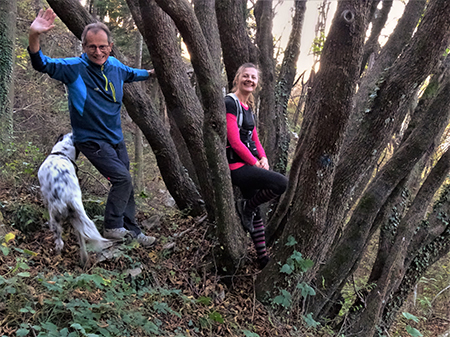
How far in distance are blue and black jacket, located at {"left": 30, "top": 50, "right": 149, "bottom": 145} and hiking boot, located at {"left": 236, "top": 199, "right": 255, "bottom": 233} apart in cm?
152

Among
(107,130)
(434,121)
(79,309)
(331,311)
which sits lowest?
(331,311)

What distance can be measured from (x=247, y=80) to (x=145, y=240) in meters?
2.15

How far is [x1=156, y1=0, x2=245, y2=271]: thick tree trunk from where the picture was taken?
2703mm

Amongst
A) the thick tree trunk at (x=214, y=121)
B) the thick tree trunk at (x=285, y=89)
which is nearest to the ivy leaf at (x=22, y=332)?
the thick tree trunk at (x=214, y=121)

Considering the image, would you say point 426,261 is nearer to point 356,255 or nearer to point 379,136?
point 356,255

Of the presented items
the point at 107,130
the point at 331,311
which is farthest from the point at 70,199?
the point at 331,311

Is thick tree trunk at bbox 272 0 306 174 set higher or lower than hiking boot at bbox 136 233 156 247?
higher

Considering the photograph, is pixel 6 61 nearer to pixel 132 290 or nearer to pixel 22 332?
pixel 132 290

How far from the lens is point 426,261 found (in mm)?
5383

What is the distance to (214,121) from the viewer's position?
292cm

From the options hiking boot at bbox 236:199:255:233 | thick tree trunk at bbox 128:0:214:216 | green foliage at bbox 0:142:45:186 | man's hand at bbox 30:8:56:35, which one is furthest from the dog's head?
hiking boot at bbox 236:199:255:233

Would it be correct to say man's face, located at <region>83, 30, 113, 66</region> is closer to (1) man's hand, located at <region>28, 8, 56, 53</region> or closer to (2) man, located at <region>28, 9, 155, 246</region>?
(2) man, located at <region>28, 9, 155, 246</region>

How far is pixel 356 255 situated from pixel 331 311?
1273 mm

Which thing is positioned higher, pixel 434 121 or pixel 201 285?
pixel 434 121
